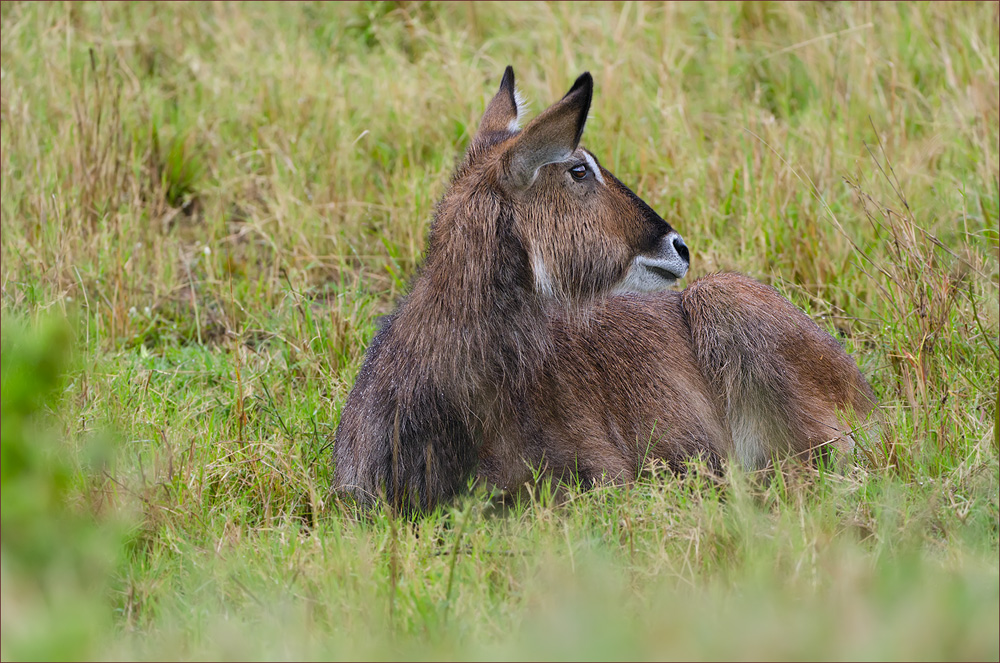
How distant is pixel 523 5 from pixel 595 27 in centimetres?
67

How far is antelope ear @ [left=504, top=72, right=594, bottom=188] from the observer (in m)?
3.72

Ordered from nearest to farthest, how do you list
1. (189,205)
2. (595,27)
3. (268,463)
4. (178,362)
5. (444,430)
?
(444,430)
(268,463)
(178,362)
(189,205)
(595,27)

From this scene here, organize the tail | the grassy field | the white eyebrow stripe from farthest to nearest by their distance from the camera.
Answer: the tail
the white eyebrow stripe
the grassy field

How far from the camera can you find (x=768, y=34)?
7.81 metres

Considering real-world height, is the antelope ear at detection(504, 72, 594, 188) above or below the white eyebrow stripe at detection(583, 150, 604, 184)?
above

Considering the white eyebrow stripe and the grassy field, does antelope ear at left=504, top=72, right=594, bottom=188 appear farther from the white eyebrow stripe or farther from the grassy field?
the grassy field

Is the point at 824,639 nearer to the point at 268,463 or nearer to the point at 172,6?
the point at 268,463

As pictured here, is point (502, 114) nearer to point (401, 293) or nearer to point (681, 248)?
point (681, 248)

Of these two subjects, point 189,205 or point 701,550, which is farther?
point 189,205

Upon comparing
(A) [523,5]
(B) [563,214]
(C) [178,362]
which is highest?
(A) [523,5]

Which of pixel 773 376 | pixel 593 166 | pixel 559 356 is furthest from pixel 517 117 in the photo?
pixel 773 376

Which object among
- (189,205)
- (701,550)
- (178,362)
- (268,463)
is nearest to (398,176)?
(189,205)

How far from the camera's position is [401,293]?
18.6 ft

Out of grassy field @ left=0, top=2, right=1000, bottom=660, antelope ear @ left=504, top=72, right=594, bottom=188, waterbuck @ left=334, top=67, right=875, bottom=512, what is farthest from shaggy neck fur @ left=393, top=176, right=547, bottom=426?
grassy field @ left=0, top=2, right=1000, bottom=660
